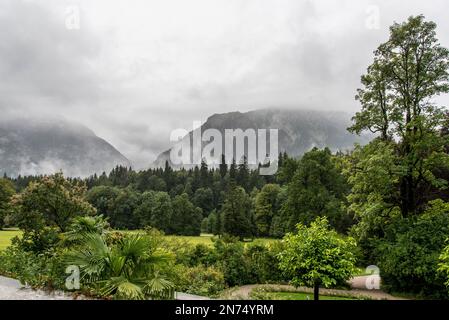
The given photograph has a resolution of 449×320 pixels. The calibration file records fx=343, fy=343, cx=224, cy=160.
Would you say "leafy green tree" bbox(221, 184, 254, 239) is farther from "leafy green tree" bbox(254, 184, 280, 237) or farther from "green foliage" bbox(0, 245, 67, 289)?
"green foliage" bbox(0, 245, 67, 289)

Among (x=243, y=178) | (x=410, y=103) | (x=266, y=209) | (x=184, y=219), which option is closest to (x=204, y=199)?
(x=243, y=178)

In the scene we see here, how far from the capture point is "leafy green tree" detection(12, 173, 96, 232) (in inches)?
678

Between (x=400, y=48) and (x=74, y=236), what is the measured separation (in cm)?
1930

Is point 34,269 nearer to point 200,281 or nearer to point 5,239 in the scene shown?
point 200,281

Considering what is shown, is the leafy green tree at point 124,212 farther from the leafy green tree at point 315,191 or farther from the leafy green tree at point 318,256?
the leafy green tree at point 318,256

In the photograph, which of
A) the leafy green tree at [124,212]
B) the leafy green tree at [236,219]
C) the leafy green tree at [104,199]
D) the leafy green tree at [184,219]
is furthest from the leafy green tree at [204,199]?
the leafy green tree at [236,219]

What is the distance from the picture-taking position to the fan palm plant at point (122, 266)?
732 cm

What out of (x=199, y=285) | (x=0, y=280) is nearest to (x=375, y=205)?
(x=199, y=285)

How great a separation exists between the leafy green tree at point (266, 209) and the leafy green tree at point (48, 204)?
41733 millimetres

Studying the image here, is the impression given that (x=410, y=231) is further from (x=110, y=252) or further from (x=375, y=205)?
(x=110, y=252)

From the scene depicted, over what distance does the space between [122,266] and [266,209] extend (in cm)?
5180

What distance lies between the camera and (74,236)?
8.52 meters

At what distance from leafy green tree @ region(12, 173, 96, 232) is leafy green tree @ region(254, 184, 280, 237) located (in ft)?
137

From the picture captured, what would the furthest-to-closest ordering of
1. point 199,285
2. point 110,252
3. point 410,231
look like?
point 410,231 < point 199,285 < point 110,252
